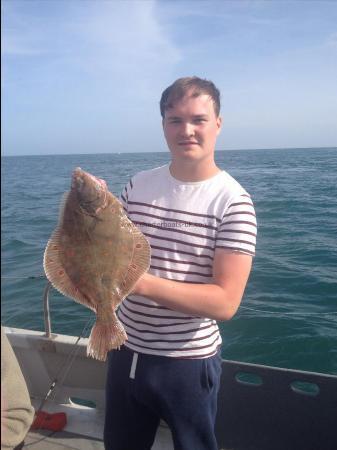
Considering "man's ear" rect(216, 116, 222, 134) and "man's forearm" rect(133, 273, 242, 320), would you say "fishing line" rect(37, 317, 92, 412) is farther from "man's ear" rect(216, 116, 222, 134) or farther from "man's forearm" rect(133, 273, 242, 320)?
"man's ear" rect(216, 116, 222, 134)

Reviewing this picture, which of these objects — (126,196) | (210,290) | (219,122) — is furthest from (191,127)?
(210,290)

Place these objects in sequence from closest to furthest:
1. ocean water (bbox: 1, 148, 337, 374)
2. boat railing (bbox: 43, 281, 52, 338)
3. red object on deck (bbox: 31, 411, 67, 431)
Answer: boat railing (bbox: 43, 281, 52, 338) → red object on deck (bbox: 31, 411, 67, 431) → ocean water (bbox: 1, 148, 337, 374)

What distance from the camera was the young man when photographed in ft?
6.81

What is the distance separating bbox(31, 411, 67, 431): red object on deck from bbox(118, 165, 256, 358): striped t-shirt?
71.4 inches

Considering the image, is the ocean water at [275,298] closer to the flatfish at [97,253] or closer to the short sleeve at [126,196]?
the flatfish at [97,253]

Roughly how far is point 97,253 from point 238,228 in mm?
705

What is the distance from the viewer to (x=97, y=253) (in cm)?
205

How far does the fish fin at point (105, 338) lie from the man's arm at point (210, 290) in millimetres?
221

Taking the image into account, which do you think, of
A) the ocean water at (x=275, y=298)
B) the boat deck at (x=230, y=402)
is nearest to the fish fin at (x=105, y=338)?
the ocean water at (x=275, y=298)

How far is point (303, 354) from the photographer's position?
18.0 ft

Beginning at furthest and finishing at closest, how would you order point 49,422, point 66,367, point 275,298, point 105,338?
1. point 275,298
2. point 66,367
3. point 49,422
4. point 105,338

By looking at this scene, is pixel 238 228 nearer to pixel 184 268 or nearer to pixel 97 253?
pixel 184 268

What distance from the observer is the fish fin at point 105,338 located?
1.98 meters

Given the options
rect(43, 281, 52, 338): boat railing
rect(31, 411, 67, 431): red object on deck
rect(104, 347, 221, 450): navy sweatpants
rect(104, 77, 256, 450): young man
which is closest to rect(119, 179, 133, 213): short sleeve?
rect(104, 77, 256, 450): young man
